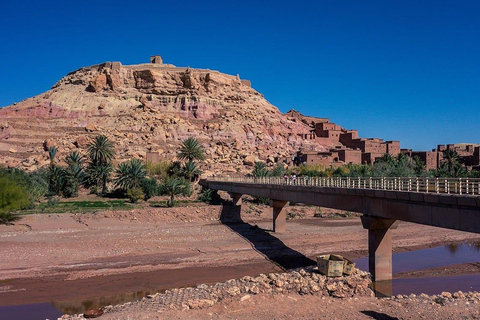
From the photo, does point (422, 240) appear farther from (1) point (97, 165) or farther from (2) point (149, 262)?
(1) point (97, 165)

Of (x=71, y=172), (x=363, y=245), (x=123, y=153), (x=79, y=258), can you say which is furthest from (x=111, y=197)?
(x=363, y=245)

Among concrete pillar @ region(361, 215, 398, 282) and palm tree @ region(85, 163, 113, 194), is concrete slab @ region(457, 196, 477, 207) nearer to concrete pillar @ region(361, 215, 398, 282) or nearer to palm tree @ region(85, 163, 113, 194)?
concrete pillar @ region(361, 215, 398, 282)

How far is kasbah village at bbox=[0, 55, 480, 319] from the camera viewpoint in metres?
16.9

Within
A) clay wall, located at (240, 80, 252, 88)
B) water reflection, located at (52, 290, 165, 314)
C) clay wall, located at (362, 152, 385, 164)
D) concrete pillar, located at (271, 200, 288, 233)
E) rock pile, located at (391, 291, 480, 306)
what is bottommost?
water reflection, located at (52, 290, 165, 314)

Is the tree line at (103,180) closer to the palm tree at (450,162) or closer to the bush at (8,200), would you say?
the bush at (8,200)

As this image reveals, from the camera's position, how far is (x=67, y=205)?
42.9m

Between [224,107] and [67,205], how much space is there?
165 ft

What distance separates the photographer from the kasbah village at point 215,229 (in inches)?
664

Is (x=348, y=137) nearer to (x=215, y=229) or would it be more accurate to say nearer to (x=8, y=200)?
(x=215, y=229)

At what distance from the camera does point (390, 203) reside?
1870 cm

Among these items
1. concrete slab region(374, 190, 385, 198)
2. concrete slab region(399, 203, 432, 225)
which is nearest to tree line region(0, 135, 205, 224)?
concrete slab region(374, 190, 385, 198)

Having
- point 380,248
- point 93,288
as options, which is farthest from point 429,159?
point 93,288

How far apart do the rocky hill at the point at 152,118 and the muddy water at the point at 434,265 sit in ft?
130

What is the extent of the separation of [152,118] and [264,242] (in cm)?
5365
